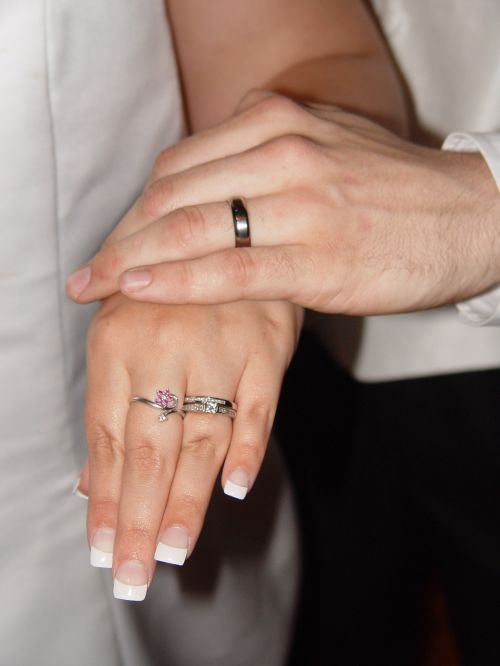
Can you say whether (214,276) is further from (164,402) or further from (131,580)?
(131,580)

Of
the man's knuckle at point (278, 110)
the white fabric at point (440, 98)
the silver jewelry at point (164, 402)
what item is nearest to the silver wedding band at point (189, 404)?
the silver jewelry at point (164, 402)

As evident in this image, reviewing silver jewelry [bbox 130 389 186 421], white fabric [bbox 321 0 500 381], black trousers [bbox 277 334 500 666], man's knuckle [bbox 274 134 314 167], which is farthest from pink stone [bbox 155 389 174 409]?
black trousers [bbox 277 334 500 666]

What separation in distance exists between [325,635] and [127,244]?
3.03 ft

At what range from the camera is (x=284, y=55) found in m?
0.77

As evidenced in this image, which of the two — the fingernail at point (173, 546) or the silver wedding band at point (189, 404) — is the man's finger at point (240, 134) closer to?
the silver wedding band at point (189, 404)

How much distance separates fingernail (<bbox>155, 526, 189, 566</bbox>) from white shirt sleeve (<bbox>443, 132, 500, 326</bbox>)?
370 millimetres

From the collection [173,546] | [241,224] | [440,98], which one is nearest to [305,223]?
[241,224]

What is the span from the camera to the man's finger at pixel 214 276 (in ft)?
1.85

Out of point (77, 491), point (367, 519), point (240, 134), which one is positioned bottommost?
point (367, 519)

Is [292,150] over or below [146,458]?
over

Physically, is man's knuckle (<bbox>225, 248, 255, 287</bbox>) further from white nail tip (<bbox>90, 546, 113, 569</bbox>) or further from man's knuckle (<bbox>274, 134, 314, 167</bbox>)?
white nail tip (<bbox>90, 546, 113, 569</bbox>)

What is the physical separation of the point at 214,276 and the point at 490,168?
28cm

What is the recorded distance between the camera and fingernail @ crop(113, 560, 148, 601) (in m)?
0.52

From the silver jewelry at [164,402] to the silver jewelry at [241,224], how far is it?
130 millimetres
